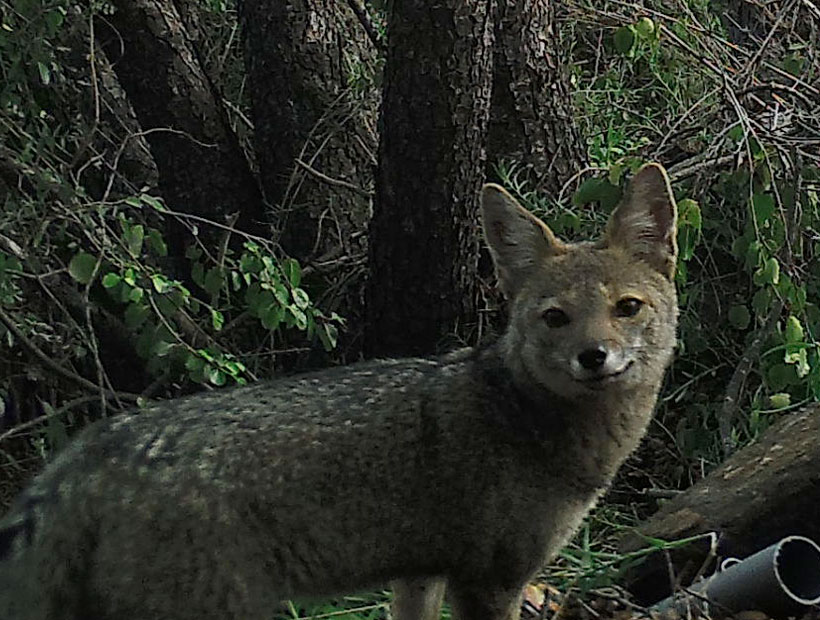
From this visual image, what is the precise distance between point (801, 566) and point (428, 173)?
2290 millimetres

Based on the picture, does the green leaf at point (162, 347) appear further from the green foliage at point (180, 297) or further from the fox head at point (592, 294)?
the fox head at point (592, 294)

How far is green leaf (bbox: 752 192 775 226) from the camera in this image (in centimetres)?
527

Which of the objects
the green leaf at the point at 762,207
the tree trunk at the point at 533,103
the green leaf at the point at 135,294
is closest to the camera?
the green leaf at the point at 135,294

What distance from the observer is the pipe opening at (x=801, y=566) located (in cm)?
A: 456

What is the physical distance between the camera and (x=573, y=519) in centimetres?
427

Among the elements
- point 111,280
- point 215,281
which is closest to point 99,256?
point 111,280

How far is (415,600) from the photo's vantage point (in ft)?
15.0

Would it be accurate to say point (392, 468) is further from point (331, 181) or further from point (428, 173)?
point (331, 181)

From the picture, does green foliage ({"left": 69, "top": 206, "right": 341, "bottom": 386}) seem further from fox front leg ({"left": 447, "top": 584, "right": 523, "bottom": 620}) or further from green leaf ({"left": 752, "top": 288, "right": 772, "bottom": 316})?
green leaf ({"left": 752, "top": 288, "right": 772, "bottom": 316})

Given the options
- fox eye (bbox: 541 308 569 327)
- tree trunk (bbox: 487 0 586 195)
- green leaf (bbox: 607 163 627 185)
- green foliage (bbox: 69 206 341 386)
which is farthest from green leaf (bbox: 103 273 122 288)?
tree trunk (bbox: 487 0 586 195)

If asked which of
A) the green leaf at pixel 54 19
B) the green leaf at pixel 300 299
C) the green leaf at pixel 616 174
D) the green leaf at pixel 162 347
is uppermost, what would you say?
the green leaf at pixel 54 19

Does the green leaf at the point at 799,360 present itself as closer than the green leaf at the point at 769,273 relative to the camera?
No

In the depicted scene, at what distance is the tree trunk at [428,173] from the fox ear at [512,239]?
1493mm

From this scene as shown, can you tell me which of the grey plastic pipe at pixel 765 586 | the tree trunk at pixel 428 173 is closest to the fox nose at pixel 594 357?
the grey plastic pipe at pixel 765 586
